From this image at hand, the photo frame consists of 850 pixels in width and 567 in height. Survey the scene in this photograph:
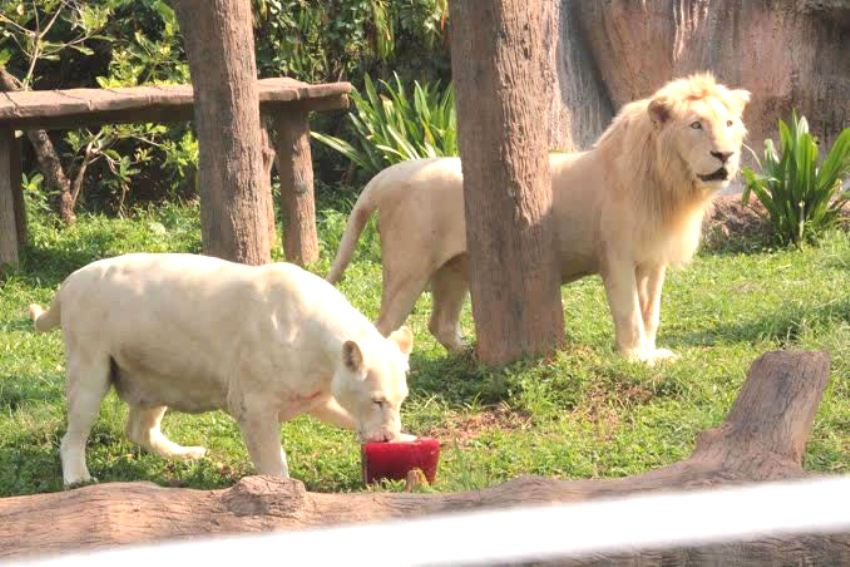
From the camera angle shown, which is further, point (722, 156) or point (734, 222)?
point (734, 222)

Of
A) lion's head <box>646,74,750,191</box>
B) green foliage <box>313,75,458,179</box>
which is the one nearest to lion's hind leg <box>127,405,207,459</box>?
lion's head <box>646,74,750,191</box>

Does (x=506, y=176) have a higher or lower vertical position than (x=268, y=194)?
higher

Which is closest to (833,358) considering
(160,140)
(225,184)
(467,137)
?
(467,137)

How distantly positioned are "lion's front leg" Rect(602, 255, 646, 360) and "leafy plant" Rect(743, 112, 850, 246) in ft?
11.3

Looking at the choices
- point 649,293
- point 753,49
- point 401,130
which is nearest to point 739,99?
point 649,293

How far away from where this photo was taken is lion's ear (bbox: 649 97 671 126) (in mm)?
7195

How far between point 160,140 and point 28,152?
4.35 ft

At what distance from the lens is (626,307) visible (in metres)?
7.32

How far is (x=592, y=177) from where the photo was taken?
24.8ft

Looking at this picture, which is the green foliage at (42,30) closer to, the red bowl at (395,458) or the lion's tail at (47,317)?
the lion's tail at (47,317)

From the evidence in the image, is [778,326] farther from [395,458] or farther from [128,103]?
[128,103]

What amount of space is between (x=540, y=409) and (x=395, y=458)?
53.8 inches

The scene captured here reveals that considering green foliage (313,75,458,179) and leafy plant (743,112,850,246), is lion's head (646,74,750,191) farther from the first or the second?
green foliage (313,75,458,179)

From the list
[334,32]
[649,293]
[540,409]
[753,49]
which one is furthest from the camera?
[334,32]
